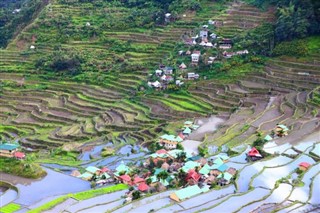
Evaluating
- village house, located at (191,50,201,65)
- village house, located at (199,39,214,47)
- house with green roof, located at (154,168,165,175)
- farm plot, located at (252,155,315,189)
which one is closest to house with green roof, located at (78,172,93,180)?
house with green roof, located at (154,168,165,175)

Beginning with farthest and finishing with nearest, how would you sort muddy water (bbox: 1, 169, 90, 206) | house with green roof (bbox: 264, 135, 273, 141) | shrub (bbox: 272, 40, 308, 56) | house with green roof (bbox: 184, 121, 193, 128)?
shrub (bbox: 272, 40, 308, 56), house with green roof (bbox: 184, 121, 193, 128), house with green roof (bbox: 264, 135, 273, 141), muddy water (bbox: 1, 169, 90, 206)

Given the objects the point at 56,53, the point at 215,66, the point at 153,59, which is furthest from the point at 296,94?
the point at 56,53

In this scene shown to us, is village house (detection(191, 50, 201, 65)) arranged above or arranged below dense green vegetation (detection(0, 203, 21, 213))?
above

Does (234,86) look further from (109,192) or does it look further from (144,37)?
(109,192)

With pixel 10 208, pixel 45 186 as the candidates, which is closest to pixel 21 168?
pixel 45 186

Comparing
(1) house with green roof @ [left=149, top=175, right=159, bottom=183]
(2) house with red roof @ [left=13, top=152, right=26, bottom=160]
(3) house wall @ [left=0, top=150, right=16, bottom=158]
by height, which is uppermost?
(1) house with green roof @ [left=149, top=175, right=159, bottom=183]

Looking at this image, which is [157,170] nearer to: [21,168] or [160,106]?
[21,168]

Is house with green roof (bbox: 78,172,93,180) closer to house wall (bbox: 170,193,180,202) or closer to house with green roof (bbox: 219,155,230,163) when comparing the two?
house wall (bbox: 170,193,180,202)

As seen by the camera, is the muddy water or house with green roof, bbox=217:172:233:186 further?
the muddy water
